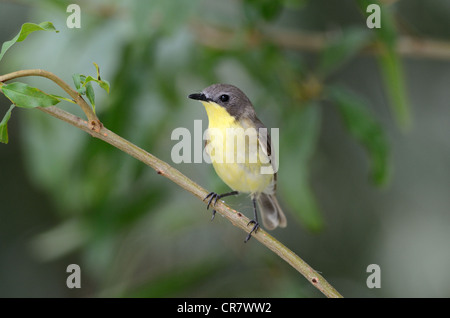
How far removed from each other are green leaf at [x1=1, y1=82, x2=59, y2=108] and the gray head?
34.0 inches

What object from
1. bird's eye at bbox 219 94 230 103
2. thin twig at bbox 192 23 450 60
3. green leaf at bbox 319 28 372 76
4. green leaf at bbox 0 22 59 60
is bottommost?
green leaf at bbox 0 22 59 60

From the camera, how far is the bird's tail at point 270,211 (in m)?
2.86

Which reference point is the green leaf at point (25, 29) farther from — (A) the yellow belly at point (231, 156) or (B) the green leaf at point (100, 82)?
(A) the yellow belly at point (231, 156)

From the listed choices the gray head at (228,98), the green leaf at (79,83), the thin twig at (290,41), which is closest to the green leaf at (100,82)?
the green leaf at (79,83)

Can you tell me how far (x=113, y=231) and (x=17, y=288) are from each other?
1.59 meters

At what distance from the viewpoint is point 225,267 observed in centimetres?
315

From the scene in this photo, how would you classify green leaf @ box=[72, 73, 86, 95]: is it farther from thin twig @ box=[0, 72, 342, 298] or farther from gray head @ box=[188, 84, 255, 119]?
gray head @ box=[188, 84, 255, 119]

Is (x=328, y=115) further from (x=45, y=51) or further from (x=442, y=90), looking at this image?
(x=45, y=51)

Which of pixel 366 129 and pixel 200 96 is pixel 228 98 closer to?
pixel 200 96

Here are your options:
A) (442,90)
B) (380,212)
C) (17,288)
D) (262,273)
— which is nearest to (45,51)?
(262,273)

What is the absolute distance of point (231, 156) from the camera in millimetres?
2326

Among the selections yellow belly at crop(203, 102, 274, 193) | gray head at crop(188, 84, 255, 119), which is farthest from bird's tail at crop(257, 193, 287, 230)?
gray head at crop(188, 84, 255, 119)

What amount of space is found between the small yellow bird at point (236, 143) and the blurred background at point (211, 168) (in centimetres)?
13

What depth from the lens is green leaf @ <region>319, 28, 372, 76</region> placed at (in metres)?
2.91
